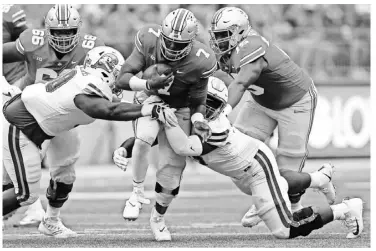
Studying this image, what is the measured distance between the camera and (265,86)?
7.88 m

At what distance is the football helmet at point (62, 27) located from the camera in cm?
747

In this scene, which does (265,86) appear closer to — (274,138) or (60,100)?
(60,100)

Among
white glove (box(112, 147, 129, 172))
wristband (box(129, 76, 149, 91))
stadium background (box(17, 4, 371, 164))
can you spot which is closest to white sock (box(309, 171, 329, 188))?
white glove (box(112, 147, 129, 172))

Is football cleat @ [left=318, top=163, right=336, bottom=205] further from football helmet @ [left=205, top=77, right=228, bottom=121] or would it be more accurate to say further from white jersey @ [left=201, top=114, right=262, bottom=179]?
football helmet @ [left=205, top=77, right=228, bottom=121]

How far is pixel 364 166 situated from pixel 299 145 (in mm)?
7430

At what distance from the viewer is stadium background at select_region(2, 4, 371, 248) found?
9836 mm

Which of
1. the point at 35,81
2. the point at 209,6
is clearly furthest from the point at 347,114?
the point at 35,81

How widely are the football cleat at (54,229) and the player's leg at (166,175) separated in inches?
31.1

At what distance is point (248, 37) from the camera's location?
7.64 meters

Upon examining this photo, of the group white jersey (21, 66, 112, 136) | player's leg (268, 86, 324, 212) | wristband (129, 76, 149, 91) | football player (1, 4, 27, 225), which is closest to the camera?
wristband (129, 76, 149, 91)

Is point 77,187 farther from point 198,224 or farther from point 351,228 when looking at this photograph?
point 351,228

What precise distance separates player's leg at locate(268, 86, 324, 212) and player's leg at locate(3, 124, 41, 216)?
2316 millimetres

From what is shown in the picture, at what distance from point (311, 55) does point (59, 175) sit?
8649 mm

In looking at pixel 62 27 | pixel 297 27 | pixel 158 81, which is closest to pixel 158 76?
pixel 158 81
